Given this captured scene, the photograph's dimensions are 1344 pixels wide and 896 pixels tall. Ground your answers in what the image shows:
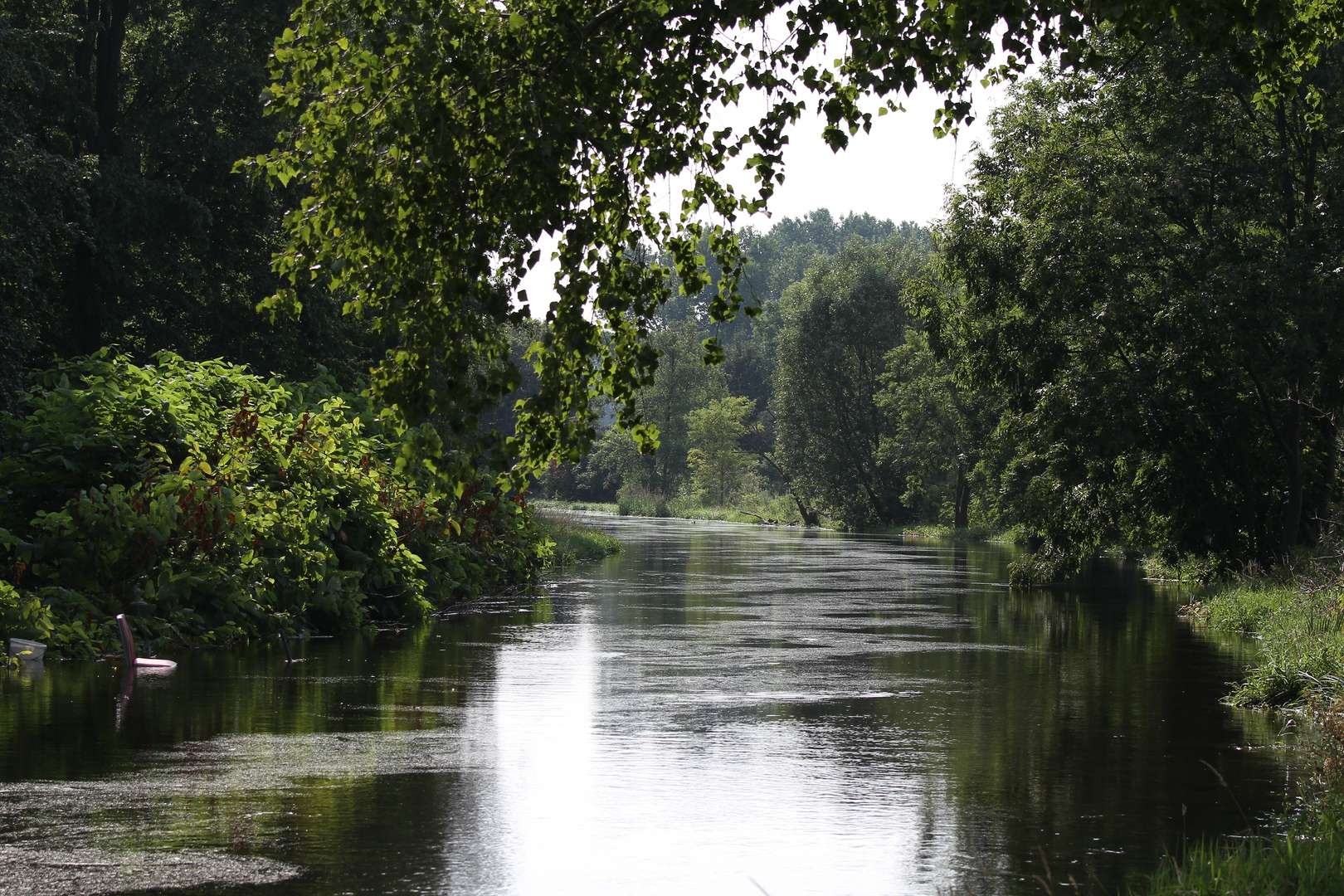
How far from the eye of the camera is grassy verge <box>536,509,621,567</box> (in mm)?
38188

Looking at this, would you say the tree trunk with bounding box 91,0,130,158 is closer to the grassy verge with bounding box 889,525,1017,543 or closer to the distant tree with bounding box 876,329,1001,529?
the distant tree with bounding box 876,329,1001,529

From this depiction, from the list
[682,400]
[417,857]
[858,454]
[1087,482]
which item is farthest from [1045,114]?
[682,400]

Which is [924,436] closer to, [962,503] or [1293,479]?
[962,503]

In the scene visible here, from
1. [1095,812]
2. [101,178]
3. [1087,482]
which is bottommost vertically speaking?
[1095,812]

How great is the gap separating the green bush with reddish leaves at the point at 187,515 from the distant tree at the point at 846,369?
2091 inches

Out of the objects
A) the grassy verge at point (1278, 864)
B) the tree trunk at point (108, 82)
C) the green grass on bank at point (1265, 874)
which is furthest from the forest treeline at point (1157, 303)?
the green grass on bank at point (1265, 874)

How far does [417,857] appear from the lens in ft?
25.5

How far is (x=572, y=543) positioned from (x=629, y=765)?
3105cm

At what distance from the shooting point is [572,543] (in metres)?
41.7

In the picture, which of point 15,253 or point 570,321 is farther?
point 15,253

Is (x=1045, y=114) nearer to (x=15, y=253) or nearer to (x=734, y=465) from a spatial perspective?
(x=15, y=253)

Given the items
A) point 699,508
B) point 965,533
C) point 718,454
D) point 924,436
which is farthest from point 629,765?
point 718,454

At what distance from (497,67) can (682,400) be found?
10690 centimetres

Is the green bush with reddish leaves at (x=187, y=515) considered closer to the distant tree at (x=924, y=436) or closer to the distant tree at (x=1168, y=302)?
the distant tree at (x=1168, y=302)
